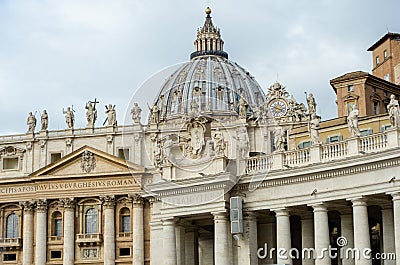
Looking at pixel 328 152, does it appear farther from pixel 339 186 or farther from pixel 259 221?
pixel 259 221

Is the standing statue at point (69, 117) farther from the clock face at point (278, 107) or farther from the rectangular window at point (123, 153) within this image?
the clock face at point (278, 107)

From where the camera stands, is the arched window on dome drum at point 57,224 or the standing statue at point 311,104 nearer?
the standing statue at point 311,104

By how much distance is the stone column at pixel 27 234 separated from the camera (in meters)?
80.8

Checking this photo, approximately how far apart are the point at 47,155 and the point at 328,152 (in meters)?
39.7

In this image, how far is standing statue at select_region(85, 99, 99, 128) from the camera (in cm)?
8325

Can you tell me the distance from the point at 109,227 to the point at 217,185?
2754 cm

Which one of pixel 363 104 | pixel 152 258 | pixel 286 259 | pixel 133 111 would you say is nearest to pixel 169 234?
pixel 286 259

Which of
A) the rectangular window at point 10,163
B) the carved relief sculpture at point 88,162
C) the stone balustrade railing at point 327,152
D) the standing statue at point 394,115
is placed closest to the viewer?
the standing statue at point 394,115

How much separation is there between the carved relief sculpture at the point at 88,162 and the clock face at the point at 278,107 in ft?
54.7

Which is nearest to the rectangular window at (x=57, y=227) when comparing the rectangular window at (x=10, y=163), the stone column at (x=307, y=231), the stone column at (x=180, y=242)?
the rectangular window at (x=10, y=163)

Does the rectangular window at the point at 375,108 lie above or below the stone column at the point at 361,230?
above

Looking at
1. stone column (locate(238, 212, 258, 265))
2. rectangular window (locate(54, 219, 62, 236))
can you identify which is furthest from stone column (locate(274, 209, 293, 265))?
rectangular window (locate(54, 219, 62, 236))

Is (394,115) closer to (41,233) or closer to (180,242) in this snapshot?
(180,242)

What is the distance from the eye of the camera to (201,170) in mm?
55562
